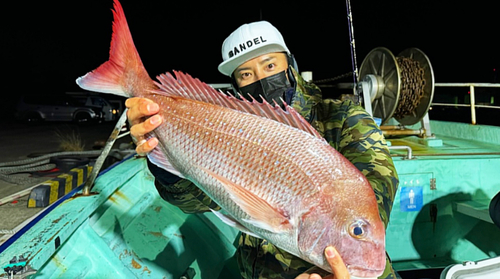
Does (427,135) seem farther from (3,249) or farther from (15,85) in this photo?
(15,85)

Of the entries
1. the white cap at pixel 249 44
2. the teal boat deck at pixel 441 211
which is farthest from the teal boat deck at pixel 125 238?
the teal boat deck at pixel 441 211

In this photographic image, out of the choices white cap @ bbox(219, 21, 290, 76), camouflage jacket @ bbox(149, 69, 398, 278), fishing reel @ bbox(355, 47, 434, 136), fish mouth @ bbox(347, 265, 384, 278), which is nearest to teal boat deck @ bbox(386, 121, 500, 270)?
fishing reel @ bbox(355, 47, 434, 136)

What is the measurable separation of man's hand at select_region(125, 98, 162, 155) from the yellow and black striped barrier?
2569 millimetres

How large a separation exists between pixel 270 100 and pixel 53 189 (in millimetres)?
3454

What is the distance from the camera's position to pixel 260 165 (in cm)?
164

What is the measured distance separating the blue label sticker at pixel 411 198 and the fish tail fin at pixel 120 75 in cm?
340

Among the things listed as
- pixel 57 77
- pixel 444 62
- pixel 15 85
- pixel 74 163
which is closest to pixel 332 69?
pixel 444 62

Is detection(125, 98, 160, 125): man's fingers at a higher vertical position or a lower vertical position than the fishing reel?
higher

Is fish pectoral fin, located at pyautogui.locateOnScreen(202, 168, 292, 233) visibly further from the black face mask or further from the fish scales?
the black face mask

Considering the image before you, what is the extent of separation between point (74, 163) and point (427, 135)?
24.3ft

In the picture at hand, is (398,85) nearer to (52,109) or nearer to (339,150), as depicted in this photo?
(339,150)

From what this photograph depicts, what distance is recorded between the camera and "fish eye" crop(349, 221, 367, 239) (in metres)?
1.45

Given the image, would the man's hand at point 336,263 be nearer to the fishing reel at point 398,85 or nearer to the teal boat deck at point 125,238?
the teal boat deck at point 125,238

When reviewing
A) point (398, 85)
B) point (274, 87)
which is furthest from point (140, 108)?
point (398, 85)
